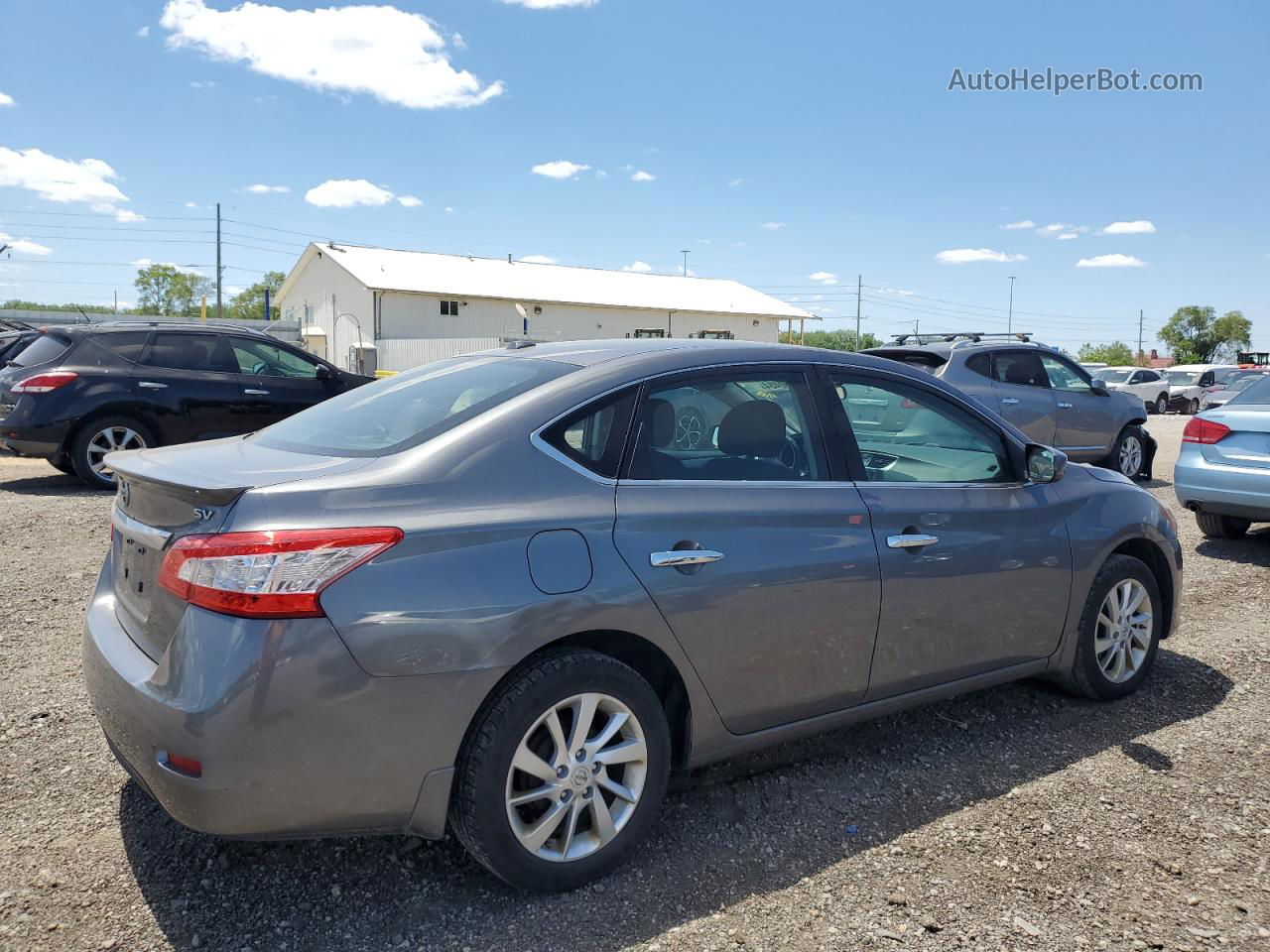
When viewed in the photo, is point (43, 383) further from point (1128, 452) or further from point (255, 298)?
point (255, 298)

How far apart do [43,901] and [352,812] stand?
3.36 feet

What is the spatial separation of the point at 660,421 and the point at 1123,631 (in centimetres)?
269

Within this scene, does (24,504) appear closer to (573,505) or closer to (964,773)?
(573,505)

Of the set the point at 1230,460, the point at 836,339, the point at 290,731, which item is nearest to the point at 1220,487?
the point at 1230,460

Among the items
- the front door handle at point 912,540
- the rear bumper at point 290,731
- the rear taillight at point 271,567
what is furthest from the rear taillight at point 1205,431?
the rear taillight at point 271,567

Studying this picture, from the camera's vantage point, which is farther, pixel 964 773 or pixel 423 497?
pixel 964 773

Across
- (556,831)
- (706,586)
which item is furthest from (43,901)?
(706,586)

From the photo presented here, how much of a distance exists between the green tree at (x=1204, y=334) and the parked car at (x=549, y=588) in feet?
273

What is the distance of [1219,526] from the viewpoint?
8.50 m

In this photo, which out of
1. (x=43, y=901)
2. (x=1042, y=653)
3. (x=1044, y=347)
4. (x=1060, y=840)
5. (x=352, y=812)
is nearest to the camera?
(x=352, y=812)

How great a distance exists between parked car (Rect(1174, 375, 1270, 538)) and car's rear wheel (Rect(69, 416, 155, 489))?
31.5 ft

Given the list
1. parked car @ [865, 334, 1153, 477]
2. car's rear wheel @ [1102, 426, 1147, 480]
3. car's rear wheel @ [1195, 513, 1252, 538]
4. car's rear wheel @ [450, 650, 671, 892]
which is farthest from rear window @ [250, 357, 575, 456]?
car's rear wheel @ [1102, 426, 1147, 480]

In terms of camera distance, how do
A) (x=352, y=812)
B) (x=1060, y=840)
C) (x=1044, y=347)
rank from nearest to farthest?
1. (x=352, y=812)
2. (x=1060, y=840)
3. (x=1044, y=347)

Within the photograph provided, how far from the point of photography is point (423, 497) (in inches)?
105
